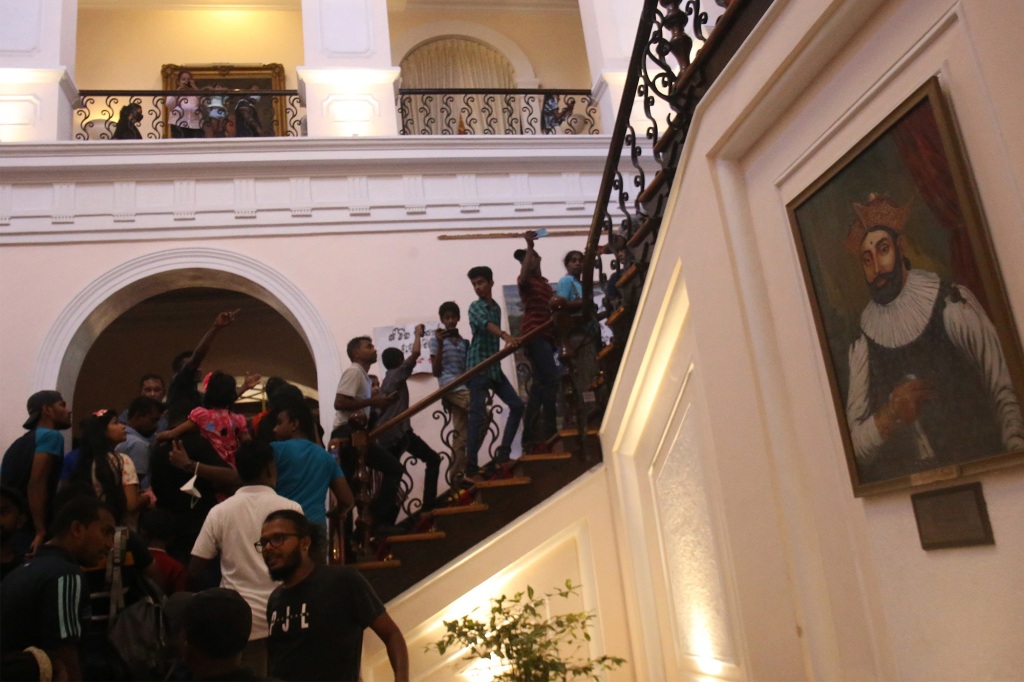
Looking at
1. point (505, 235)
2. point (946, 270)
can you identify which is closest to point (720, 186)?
point (946, 270)

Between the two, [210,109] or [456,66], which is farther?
[456,66]

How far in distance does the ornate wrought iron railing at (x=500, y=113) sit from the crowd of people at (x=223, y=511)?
12.8 feet

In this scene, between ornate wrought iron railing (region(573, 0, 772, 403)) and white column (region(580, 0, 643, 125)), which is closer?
ornate wrought iron railing (region(573, 0, 772, 403))

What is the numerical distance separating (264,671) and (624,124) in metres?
3.27

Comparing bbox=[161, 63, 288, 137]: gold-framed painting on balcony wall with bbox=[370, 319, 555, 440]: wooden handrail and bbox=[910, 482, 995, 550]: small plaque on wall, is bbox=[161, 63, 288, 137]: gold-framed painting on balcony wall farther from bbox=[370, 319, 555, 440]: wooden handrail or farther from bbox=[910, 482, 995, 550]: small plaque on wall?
bbox=[910, 482, 995, 550]: small plaque on wall

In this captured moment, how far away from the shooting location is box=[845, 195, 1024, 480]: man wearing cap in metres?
2.23

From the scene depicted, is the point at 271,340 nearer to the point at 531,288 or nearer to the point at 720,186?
the point at 531,288

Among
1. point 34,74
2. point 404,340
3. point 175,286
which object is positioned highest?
point 34,74

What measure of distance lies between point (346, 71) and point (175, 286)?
2.90 m

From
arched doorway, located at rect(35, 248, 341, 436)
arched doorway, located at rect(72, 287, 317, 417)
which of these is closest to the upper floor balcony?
arched doorway, located at rect(35, 248, 341, 436)

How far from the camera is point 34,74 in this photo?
9133 mm

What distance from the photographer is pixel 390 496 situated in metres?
6.23

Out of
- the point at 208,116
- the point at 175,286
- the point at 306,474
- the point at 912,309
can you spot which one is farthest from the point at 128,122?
the point at 912,309

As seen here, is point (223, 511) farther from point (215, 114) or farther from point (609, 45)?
point (609, 45)
